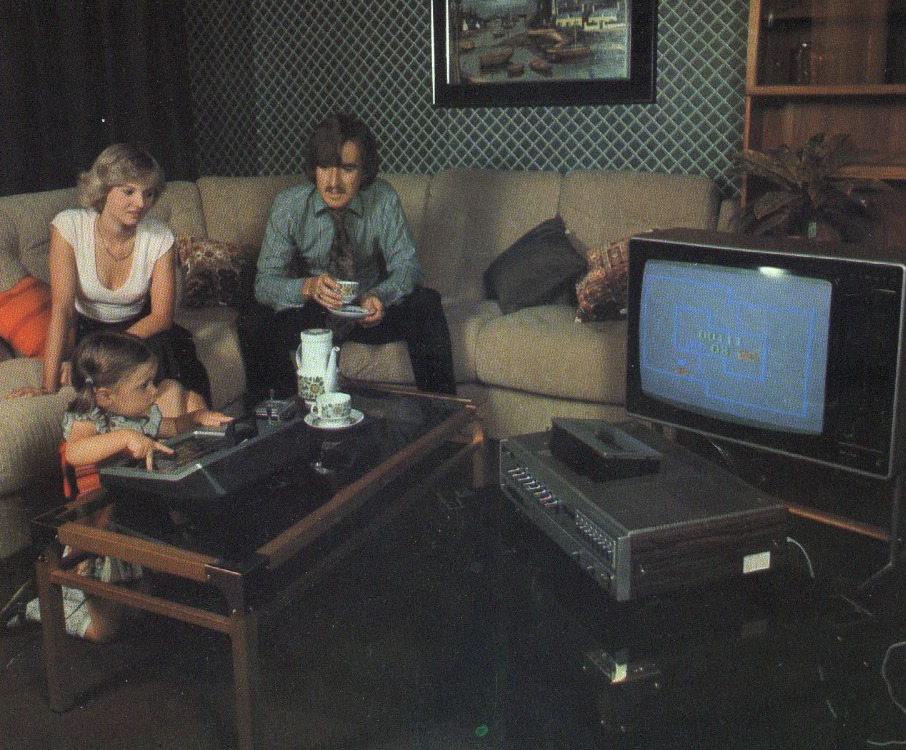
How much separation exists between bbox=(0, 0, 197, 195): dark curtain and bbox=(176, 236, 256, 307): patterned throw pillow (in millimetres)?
832

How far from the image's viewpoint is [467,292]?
145 inches

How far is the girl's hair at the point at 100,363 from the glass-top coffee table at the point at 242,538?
0.94 feet

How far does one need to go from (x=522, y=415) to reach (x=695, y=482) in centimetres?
138

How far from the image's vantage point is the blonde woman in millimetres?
2658

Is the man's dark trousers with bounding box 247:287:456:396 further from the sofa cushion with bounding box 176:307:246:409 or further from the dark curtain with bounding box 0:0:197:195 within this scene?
the dark curtain with bounding box 0:0:197:195

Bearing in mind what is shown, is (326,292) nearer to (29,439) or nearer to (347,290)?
(347,290)

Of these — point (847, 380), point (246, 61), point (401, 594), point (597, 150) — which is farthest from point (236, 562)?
point (246, 61)

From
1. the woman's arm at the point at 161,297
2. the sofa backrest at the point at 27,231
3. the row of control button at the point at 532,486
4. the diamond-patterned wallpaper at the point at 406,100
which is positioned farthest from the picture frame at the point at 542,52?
the row of control button at the point at 532,486

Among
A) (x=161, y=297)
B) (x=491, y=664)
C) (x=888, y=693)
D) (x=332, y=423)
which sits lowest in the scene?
(x=888, y=693)

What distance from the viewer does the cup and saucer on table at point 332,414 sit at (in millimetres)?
2293

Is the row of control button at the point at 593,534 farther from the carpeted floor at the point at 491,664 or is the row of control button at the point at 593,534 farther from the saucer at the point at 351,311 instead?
the saucer at the point at 351,311

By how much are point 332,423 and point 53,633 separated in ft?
2.43

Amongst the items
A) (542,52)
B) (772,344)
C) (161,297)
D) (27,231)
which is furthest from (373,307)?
(542,52)

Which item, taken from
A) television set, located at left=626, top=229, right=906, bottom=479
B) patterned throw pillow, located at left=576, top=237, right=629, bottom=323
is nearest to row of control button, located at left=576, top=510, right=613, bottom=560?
television set, located at left=626, top=229, right=906, bottom=479
